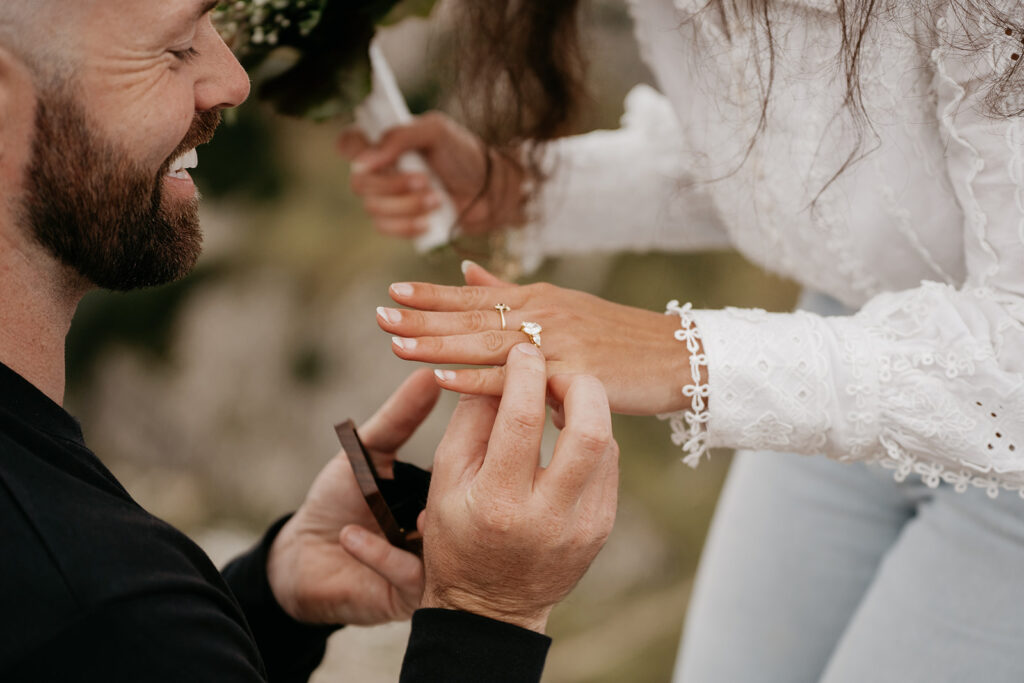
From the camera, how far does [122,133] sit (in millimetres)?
877

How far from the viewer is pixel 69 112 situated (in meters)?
0.84

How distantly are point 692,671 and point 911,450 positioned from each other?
0.75m

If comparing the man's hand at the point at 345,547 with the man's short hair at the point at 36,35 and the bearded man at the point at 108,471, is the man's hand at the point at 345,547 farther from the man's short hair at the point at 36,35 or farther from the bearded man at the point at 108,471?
the man's short hair at the point at 36,35

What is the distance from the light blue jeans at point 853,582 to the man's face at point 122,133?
1025 millimetres

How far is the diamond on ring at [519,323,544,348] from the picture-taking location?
36.9 inches

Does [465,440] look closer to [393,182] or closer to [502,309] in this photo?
[502,309]

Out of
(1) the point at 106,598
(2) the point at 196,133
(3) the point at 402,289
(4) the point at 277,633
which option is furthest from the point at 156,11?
(4) the point at 277,633

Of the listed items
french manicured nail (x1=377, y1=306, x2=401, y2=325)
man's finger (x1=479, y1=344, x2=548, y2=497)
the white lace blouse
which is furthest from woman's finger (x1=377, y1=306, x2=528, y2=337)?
the white lace blouse

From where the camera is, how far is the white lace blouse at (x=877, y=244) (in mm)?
948

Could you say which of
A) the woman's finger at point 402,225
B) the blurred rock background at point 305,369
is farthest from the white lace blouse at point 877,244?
the blurred rock background at point 305,369

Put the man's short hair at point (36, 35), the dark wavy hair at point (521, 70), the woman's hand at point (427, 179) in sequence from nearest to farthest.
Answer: the man's short hair at point (36, 35), the dark wavy hair at point (521, 70), the woman's hand at point (427, 179)

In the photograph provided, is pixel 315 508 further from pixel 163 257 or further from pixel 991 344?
pixel 991 344

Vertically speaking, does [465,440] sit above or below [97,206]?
below

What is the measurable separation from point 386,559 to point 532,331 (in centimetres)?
39
